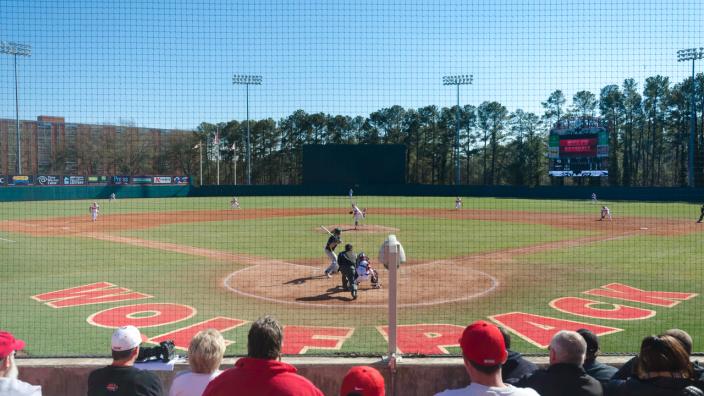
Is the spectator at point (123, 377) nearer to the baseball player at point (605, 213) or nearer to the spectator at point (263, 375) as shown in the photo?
the spectator at point (263, 375)

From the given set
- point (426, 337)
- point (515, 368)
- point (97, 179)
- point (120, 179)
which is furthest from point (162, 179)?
point (515, 368)

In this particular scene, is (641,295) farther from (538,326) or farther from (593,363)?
(593,363)

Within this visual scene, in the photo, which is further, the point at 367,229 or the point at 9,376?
the point at 367,229

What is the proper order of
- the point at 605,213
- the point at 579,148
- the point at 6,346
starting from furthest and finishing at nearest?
1. the point at 579,148
2. the point at 605,213
3. the point at 6,346

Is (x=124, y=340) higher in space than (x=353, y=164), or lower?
lower

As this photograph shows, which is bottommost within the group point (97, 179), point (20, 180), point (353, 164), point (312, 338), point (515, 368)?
point (312, 338)

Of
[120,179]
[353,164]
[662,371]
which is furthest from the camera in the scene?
[120,179]

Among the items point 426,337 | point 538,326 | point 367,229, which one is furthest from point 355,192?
point 426,337

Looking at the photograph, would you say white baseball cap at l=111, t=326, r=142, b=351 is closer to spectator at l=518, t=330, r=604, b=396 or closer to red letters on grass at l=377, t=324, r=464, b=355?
spectator at l=518, t=330, r=604, b=396

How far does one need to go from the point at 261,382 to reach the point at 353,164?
185 ft

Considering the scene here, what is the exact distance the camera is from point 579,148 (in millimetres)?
51594

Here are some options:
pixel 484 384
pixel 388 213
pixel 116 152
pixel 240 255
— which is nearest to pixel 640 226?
pixel 388 213

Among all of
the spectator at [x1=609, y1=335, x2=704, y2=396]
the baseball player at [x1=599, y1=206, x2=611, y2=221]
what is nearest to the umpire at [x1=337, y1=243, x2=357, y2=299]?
the spectator at [x1=609, y1=335, x2=704, y2=396]

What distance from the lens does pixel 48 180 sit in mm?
53312
